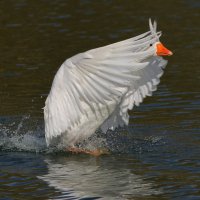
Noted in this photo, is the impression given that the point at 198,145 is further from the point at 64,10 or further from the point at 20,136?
the point at 64,10

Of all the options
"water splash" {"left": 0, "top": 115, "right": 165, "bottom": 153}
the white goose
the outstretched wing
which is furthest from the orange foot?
the outstretched wing

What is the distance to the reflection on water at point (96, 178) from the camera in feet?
33.7

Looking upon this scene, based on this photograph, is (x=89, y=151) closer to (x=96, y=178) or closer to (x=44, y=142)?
(x=44, y=142)

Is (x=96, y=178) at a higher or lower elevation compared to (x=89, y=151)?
Result: lower

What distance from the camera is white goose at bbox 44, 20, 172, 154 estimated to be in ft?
36.1

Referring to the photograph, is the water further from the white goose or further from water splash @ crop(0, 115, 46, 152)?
the white goose

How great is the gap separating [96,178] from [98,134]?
269 cm

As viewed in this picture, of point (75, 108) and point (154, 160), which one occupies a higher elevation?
point (75, 108)

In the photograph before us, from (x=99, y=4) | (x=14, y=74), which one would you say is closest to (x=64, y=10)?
(x=99, y=4)

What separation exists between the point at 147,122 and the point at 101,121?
6.48ft

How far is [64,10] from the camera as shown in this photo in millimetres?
24125

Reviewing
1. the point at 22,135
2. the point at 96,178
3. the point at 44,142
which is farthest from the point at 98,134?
the point at 96,178

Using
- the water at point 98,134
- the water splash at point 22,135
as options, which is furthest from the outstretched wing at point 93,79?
the water splash at point 22,135

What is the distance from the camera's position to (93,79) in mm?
11172
